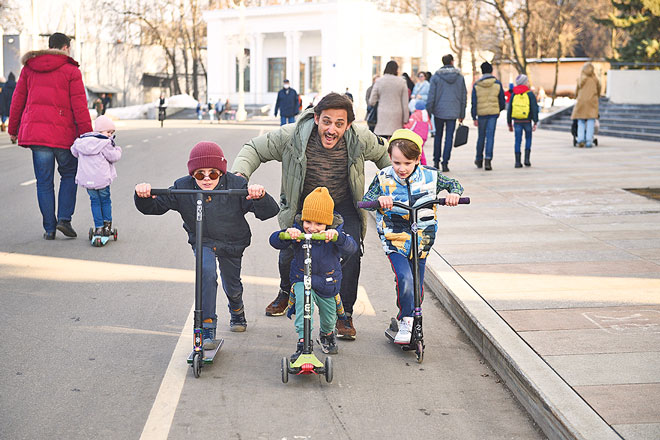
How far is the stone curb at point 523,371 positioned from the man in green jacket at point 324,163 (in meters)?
0.94

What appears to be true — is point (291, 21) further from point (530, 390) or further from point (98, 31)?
point (530, 390)

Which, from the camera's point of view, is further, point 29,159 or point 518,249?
point 29,159

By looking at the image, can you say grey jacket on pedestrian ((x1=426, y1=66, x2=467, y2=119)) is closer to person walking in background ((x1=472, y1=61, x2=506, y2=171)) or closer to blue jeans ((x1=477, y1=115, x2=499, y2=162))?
person walking in background ((x1=472, y1=61, x2=506, y2=171))

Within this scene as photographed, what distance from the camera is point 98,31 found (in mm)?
82188

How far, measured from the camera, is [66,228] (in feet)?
33.5

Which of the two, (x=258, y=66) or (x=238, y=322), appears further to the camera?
(x=258, y=66)

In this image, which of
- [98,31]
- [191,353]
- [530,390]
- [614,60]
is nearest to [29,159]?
[191,353]

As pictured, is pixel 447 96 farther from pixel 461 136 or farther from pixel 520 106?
pixel 461 136

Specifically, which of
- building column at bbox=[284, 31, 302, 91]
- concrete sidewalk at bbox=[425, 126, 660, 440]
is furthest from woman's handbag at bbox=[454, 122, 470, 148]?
building column at bbox=[284, 31, 302, 91]

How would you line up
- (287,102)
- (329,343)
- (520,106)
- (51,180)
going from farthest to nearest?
(287,102) < (520,106) < (51,180) < (329,343)

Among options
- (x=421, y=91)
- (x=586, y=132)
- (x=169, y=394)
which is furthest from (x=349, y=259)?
(x=586, y=132)

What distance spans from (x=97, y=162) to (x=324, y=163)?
14.4ft

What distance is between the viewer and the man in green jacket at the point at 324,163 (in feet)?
20.1

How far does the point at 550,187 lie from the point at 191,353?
9962mm
